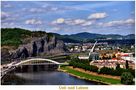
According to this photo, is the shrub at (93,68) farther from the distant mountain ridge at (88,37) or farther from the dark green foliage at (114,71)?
the distant mountain ridge at (88,37)

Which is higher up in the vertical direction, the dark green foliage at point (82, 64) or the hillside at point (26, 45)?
the hillside at point (26, 45)

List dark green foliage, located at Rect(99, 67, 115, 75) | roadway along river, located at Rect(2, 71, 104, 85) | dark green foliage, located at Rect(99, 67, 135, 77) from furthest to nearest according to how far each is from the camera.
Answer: dark green foliage, located at Rect(99, 67, 115, 75) < dark green foliage, located at Rect(99, 67, 135, 77) < roadway along river, located at Rect(2, 71, 104, 85)

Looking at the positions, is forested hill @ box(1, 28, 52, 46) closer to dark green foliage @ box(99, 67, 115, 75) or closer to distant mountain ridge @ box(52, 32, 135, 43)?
distant mountain ridge @ box(52, 32, 135, 43)

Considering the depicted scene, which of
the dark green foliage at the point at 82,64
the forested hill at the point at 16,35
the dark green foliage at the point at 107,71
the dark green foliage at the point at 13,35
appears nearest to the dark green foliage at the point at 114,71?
the dark green foliage at the point at 107,71

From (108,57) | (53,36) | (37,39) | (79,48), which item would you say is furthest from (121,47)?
(37,39)

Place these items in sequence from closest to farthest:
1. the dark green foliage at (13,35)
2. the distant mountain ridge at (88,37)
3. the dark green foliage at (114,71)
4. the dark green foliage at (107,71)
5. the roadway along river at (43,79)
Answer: the roadway along river at (43,79), the dark green foliage at (114,71), the distant mountain ridge at (88,37), the dark green foliage at (13,35), the dark green foliage at (107,71)

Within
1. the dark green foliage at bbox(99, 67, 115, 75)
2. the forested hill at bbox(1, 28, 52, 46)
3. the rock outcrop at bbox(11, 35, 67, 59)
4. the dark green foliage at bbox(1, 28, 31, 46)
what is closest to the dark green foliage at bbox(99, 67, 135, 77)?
the dark green foliage at bbox(99, 67, 115, 75)

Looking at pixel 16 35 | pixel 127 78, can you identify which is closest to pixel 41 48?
pixel 16 35
